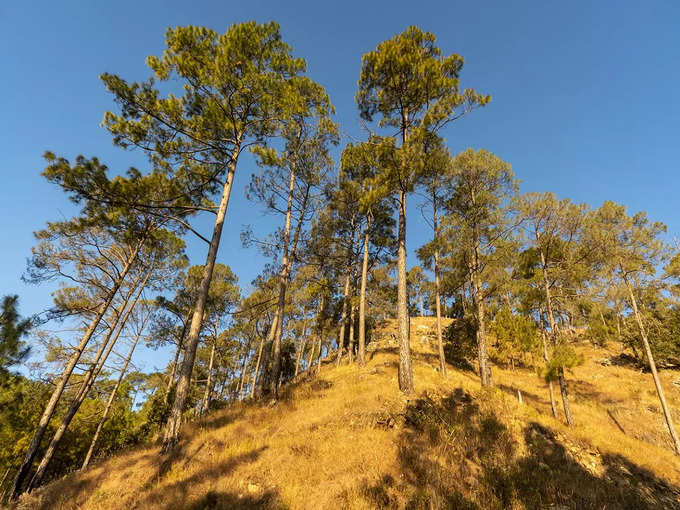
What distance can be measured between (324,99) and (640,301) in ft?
70.4

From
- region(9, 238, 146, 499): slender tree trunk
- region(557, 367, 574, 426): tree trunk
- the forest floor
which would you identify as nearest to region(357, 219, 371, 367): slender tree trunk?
the forest floor

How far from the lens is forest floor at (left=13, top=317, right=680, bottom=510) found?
17.8 ft

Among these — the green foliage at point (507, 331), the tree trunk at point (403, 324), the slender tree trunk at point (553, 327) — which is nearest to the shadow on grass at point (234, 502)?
the tree trunk at point (403, 324)

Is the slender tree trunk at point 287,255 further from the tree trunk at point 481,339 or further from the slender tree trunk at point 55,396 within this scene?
the tree trunk at point 481,339

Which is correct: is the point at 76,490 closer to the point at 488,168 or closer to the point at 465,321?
the point at 488,168

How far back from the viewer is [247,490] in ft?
18.3

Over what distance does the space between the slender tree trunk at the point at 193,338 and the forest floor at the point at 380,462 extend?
55 cm

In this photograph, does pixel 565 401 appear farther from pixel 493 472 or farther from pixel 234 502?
pixel 234 502

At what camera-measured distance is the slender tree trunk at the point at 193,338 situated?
7.79m

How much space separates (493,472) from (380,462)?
8.43 ft

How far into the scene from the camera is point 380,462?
20.4ft

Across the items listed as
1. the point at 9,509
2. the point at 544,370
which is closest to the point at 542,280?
the point at 544,370

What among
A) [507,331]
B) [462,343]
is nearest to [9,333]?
[462,343]

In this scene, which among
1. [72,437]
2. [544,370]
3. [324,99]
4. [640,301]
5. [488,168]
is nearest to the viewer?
[324,99]
